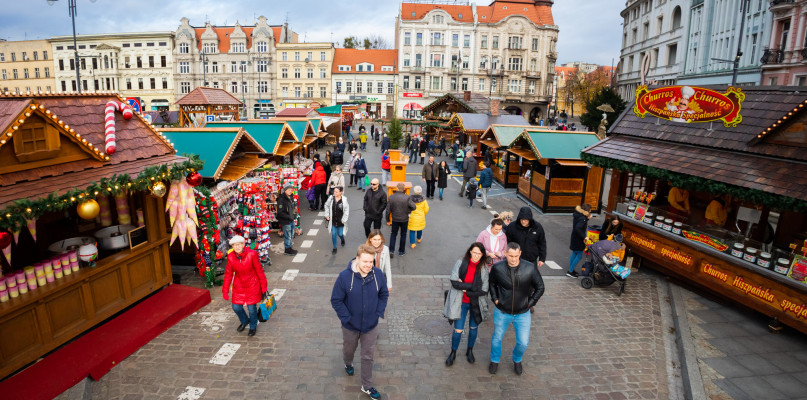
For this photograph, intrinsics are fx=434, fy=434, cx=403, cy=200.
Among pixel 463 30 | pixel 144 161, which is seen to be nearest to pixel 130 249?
pixel 144 161

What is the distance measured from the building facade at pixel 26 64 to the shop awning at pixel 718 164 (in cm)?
7793

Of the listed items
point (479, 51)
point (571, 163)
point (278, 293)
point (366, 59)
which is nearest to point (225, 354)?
point (278, 293)

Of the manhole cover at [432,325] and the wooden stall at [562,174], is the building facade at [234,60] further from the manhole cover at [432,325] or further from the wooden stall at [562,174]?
the manhole cover at [432,325]

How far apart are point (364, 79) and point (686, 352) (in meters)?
58.2

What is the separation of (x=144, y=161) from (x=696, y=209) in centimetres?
1165

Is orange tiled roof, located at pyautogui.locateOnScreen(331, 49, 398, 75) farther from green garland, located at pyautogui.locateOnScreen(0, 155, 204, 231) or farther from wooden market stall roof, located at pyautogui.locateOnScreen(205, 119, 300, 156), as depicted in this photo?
green garland, located at pyautogui.locateOnScreen(0, 155, 204, 231)

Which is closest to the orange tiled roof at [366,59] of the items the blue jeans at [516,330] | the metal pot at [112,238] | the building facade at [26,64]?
the building facade at [26,64]

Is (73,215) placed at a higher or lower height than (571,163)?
lower

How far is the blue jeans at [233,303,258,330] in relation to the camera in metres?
6.29

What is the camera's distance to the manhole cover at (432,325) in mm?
6711

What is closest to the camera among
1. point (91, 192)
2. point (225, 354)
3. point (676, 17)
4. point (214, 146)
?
point (91, 192)

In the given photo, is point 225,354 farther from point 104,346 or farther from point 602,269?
point 602,269

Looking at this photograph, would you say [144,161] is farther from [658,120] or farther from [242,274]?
[658,120]

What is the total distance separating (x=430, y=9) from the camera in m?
59.5
